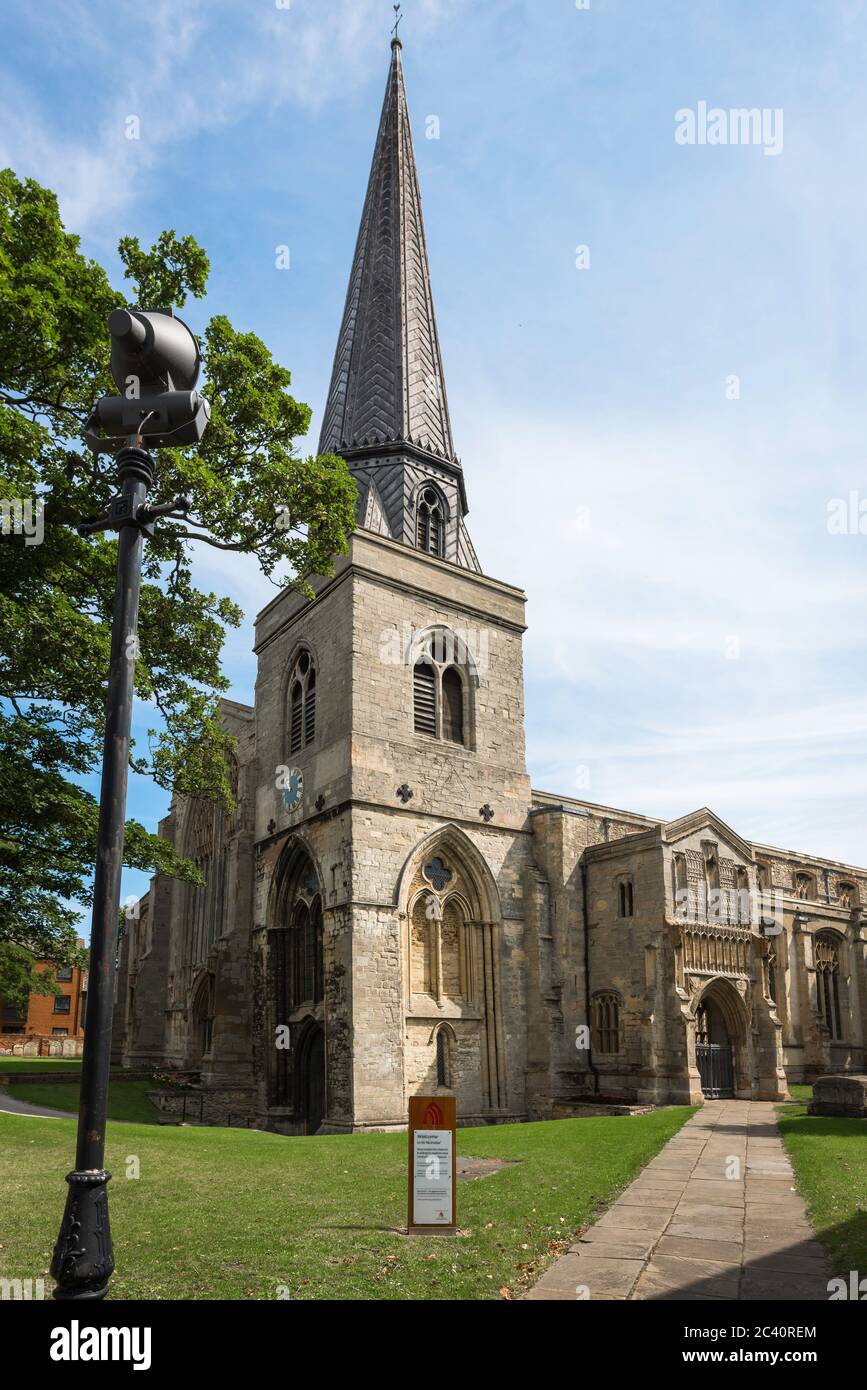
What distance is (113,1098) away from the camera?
2884 cm

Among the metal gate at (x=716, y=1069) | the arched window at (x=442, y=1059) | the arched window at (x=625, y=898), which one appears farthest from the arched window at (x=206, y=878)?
the metal gate at (x=716, y=1069)

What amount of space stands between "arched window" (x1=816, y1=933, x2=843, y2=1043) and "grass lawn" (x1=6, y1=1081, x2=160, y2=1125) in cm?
2349

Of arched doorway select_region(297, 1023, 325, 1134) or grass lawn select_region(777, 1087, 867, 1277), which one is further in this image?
arched doorway select_region(297, 1023, 325, 1134)

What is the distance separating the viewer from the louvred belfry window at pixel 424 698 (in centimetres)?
2767

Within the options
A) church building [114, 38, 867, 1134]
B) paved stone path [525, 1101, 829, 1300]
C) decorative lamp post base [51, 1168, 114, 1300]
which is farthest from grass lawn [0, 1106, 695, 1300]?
church building [114, 38, 867, 1134]

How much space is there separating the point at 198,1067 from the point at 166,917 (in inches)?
296

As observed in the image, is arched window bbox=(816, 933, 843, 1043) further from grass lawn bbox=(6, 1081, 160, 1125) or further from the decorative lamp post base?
the decorative lamp post base

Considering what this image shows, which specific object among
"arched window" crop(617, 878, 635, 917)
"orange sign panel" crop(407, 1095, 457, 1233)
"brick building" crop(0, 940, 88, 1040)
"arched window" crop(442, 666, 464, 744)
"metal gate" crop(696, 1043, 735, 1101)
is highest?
"arched window" crop(442, 666, 464, 744)

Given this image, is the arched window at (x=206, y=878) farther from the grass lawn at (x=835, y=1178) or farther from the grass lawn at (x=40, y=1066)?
the grass lawn at (x=835, y=1178)

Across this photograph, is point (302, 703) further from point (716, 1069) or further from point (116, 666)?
point (116, 666)

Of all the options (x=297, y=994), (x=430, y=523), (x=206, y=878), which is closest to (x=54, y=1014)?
(x=206, y=878)

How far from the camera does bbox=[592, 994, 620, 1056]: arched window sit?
2736cm

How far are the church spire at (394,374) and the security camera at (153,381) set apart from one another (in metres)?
23.4

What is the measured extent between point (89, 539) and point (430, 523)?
17158mm
